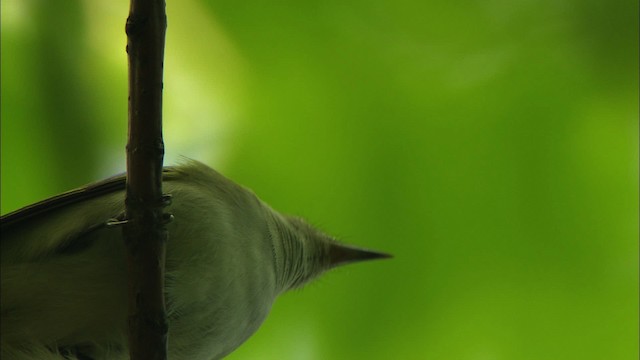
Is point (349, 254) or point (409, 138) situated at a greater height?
point (409, 138)

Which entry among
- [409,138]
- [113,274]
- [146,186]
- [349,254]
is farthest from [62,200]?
[409,138]

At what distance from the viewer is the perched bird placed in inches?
90.0

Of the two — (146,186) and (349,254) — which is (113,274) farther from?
(349,254)

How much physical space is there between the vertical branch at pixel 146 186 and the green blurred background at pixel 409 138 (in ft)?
3.21

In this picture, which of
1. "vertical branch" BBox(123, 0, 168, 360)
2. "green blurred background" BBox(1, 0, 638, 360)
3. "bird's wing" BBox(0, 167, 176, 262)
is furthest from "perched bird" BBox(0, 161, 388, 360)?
"green blurred background" BBox(1, 0, 638, 360)

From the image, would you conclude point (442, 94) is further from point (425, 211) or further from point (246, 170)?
point (246, 170)

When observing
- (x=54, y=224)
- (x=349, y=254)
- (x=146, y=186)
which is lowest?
(x=349, y=254)

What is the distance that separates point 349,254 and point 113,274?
1.15 metres

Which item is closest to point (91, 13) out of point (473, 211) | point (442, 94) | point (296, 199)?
point (296, 199)

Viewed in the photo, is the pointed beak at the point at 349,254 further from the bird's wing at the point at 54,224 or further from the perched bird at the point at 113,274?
the bird's wing at the point at 54,224

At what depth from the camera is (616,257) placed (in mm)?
3236

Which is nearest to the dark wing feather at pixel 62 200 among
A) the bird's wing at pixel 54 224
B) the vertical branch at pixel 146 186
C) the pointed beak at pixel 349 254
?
the bird's wing at pixel 54 224

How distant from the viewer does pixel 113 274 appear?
7.63 ft

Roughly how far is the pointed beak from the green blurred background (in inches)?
3.4
